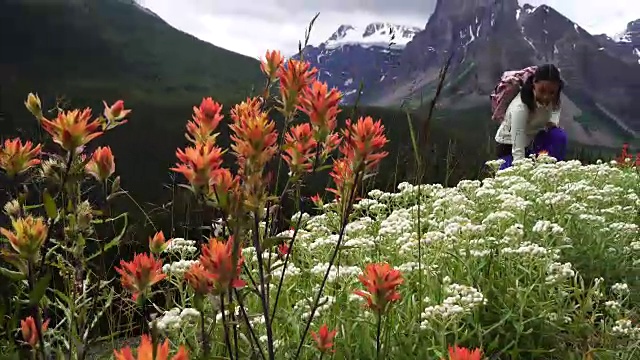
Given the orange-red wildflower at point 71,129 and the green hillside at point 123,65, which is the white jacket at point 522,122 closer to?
the orange-red wildflower at point 71,129

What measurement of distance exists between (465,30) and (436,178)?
141917 mm

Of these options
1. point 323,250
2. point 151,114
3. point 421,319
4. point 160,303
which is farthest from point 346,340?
point 151,114

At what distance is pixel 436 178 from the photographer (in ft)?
29.4

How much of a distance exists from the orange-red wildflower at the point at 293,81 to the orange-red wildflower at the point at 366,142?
167mm

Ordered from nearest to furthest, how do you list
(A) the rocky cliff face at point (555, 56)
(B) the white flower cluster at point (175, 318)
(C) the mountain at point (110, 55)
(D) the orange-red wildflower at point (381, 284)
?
(D) the orange-red wildflower at point (381, 284), (B) the white flower cluster at point (175, 318), (C) the mountain at point (110, 55), (A) the rocky cliff face at point (555, 56)

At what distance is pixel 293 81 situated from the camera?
1453 mm

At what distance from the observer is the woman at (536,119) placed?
580 centimetres

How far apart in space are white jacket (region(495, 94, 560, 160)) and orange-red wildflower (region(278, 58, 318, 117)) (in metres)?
4.92

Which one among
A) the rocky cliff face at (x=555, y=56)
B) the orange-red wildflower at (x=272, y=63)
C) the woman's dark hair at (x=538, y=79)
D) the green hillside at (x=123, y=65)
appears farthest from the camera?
the rocky cliff face at (x=555, y=56)

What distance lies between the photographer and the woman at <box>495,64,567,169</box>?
5.80 m

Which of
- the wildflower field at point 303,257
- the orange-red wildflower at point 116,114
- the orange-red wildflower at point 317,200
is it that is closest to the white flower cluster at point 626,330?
the wildflower field at point 303,257

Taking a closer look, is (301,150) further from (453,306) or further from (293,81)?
(453,306)

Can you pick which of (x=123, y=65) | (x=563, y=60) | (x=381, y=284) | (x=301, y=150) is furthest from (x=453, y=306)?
(x=563, y=60)

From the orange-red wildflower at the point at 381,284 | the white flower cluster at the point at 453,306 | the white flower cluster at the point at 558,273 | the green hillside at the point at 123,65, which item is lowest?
the white flower cluster at the point at 453,306
